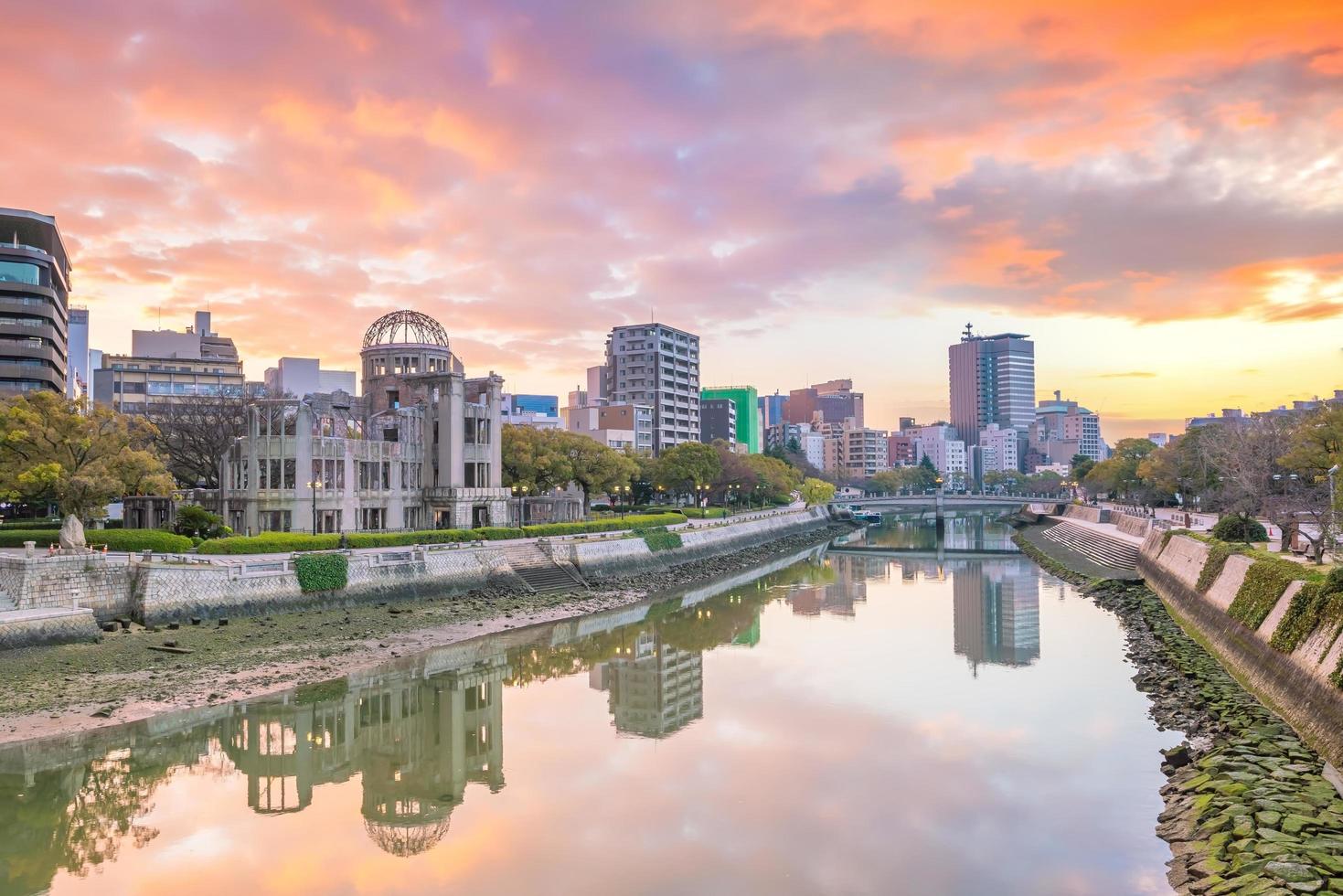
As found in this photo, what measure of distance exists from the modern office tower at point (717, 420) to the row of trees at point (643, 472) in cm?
3992

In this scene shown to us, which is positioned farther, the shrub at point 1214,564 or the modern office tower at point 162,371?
the modern office tower at point 162,371

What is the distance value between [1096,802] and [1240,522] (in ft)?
120

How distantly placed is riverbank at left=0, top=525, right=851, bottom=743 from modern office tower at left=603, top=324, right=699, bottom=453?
3571 inches

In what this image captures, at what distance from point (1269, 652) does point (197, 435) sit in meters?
68.0

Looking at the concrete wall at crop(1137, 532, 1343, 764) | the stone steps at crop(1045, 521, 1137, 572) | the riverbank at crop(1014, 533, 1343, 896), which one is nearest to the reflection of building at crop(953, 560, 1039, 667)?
the stone steps at crop(1045, 521, 1137, 572)

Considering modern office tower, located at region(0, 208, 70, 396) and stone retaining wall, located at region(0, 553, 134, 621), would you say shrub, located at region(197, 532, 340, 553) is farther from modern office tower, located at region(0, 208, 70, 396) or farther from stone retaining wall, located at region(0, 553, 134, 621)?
modern office tower, located at region(0, 208, 70, 396)

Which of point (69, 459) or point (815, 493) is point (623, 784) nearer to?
point (69, 459)

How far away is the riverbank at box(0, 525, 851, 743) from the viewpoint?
26.3 meters

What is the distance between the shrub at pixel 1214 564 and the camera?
134ft

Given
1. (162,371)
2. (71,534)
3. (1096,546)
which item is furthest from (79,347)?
(1096,546)

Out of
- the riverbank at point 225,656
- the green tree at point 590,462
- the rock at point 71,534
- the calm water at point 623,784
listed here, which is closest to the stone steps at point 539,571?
the riverbank at point 225,656

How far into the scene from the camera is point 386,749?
25.5 m

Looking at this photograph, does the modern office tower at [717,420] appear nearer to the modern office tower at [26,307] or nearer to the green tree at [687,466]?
the green tree at [687,466]

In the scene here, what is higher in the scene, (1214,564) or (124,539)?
(124,539)
